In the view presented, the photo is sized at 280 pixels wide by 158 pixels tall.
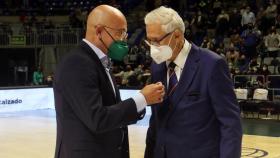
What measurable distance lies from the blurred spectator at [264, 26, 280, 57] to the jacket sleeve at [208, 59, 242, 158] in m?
14.1

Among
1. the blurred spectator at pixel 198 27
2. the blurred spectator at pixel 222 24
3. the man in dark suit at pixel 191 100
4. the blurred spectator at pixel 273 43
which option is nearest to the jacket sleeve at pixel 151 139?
the man in dark suit at pixel 191 100

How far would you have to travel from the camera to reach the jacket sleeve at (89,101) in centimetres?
258

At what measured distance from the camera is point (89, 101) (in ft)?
8.47

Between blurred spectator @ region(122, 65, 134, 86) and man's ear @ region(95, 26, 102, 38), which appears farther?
blurred spectator @ region(122, 65, 134, 86)

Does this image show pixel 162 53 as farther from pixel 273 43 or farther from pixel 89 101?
pixel 273 43

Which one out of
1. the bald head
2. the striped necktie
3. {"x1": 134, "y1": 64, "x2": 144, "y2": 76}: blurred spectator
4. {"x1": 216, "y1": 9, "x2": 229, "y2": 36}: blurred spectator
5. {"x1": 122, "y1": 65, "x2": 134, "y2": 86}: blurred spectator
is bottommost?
{"x1": 122, "y1": 65, "x2": 134, "y2": 86}: blurred spectator

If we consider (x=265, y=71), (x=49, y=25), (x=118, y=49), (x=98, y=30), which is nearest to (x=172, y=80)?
(x=118, y=49)

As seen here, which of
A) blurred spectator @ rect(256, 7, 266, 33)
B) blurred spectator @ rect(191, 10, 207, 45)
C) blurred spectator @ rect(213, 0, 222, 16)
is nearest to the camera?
blurred spectator @ rect(256, 7, 266, 33)

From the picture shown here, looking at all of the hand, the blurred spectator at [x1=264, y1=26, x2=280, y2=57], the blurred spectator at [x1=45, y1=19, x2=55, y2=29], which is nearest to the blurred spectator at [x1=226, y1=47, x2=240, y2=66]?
the blurred spectator at [x1=264, y1=26, x2=280, y2=57]

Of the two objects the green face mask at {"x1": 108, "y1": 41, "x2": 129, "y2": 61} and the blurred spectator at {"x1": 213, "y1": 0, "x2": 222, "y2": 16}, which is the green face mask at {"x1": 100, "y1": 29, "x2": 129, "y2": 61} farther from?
the blurred spectator at {"x1": 213, "y1": 0, "x2": 222, "y2": 16}

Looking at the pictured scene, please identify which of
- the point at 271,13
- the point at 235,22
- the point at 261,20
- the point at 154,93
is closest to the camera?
the point at 154,93

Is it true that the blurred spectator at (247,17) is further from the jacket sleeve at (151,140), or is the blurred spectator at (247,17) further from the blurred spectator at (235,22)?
the jacket sleeve at (151,140)

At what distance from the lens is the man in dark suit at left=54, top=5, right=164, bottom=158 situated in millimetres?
2604

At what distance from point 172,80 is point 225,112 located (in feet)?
1.19
